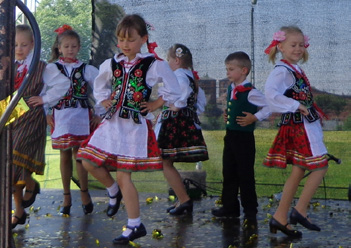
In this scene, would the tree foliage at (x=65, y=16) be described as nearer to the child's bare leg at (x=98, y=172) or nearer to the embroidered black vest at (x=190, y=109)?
the embroidered black vest at (x=190, y=109)

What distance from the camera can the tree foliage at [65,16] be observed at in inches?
274

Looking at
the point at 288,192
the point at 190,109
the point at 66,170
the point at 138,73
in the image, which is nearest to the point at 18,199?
the point at 66,170

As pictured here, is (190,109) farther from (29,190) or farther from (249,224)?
(29,190)

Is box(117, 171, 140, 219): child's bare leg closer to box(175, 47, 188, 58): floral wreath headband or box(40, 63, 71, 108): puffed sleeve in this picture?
box(40, 63, 71, 108): puffed sleeve

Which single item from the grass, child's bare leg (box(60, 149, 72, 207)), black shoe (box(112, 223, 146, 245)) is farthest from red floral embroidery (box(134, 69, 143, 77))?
the grass

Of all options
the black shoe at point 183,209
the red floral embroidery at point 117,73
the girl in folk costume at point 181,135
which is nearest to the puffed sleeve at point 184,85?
the girl in folk costume at point 181,135

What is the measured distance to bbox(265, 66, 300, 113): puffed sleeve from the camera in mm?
4137

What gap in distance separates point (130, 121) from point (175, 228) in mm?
866

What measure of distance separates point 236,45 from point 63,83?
1.67 meters

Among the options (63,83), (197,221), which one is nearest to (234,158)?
(197,221)

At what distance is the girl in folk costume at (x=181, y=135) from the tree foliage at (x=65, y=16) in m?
1.84

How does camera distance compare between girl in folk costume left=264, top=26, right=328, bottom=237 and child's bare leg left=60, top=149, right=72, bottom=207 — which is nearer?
girl in folk costume left=264, top=26, right=328, bottom=237

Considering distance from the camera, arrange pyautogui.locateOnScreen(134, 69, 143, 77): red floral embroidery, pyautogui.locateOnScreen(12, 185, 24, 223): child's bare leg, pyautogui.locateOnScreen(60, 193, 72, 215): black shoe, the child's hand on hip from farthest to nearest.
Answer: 1. pyautogui.locateOnScreen(60, 193, 72, 215): black shoe
2. the child's hand on hip
3. pyautogui.locateOnScreen(12, 185, 24, 223): child's bare leg
4. pyautogui.locateOnScreen(134, 69, 143, 77): red floral embroidery

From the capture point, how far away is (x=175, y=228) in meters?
4.54
